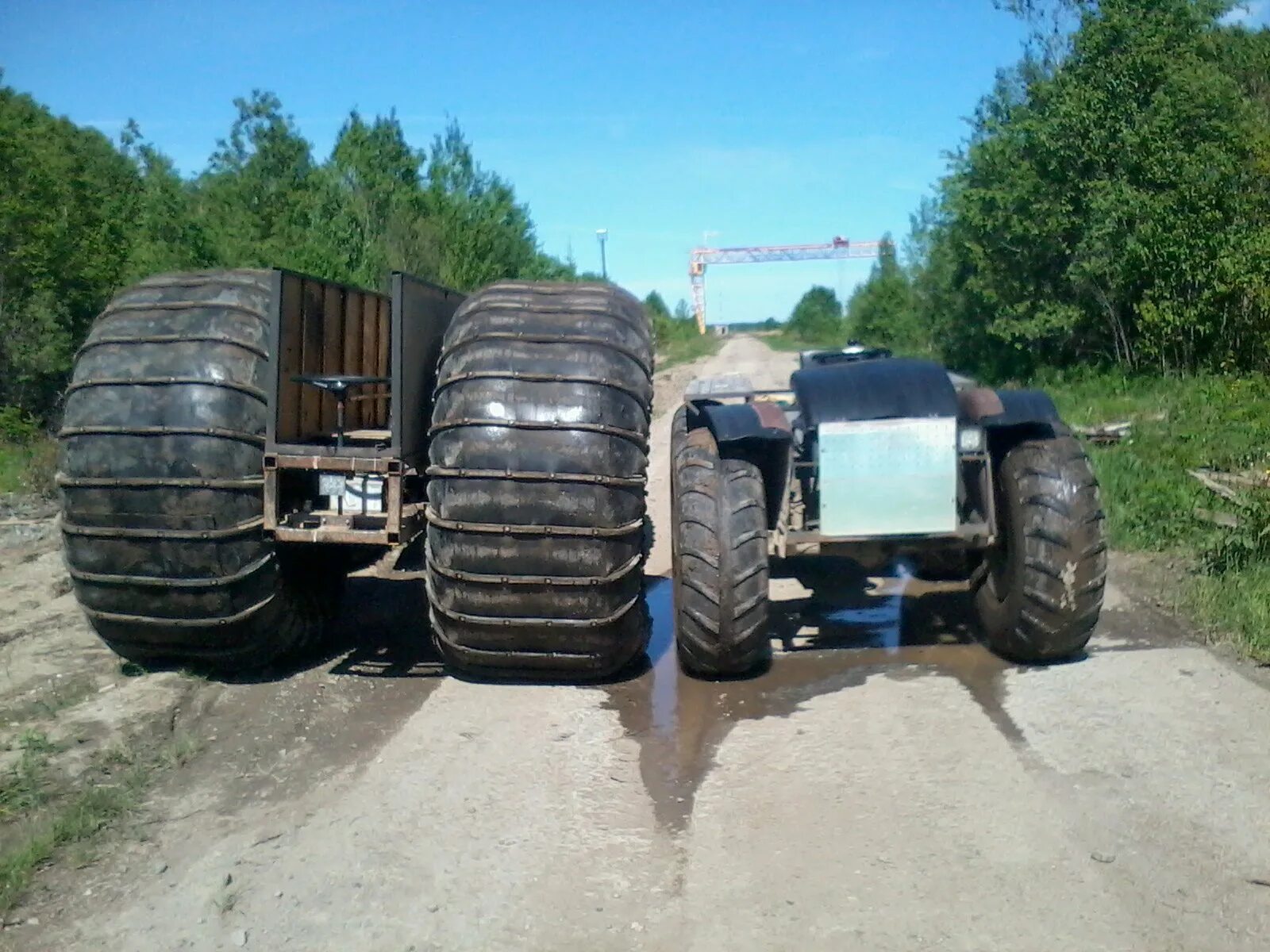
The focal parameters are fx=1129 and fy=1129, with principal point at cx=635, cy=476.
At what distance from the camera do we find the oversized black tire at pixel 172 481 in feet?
19.4

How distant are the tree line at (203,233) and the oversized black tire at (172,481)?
15.1 metres

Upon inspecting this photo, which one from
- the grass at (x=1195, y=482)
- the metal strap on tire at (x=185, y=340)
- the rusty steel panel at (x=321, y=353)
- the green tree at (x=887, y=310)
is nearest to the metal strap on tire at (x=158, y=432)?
the rusty steel panel at (x=321, y=353)

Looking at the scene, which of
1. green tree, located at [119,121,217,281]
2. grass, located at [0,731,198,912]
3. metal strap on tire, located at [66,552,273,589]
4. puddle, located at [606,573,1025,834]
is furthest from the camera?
green tree, located at [119,121,217,281]

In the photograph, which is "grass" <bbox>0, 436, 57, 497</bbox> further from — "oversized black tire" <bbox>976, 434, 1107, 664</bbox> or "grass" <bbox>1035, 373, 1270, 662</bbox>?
"grass" <bbox>1035, 373, 1270, 662</bbox>

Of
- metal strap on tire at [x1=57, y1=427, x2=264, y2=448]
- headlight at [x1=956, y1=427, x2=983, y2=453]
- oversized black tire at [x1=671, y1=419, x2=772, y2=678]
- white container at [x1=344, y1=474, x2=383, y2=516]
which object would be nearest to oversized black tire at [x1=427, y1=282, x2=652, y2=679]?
oversized black tire at [x1=671, y1=419, x2=772, y2=678]

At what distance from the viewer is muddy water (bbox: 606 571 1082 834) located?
5434 mm

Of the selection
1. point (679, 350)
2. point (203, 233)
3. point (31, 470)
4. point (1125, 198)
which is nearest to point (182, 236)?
point (203, 233)

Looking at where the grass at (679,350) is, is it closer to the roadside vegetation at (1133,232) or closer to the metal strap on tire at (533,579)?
the roadside vegetation at (1133,232)

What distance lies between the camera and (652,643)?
739 cm

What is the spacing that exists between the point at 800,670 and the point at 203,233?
24.3 metres

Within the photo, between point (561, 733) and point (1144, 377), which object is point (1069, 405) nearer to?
point (1144, 377)

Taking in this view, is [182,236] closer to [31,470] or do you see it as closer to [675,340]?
[31,470]

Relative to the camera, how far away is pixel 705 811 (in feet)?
15.6

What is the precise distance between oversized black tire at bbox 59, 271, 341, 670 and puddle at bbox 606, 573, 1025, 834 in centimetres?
218
